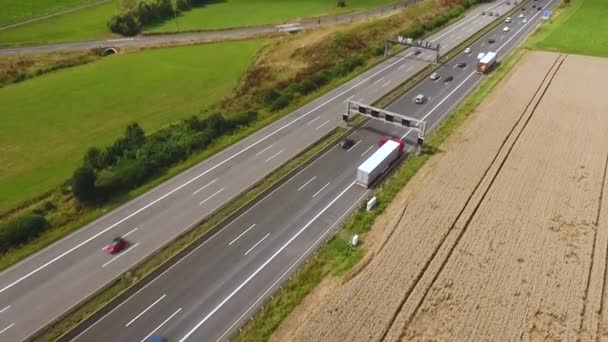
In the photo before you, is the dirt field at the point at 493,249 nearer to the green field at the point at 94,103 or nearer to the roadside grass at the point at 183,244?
the roadside grass at the point at 183,244

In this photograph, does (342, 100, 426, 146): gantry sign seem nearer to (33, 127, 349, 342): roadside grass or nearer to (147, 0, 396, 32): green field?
(33, 127, 349, 342): roadside grass

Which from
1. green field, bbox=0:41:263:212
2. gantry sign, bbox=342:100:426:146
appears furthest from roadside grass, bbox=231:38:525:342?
green field, bbox=0:41:263:212

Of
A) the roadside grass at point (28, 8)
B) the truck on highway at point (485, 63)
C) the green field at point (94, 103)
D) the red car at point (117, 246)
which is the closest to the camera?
the red car at point (117, 246)

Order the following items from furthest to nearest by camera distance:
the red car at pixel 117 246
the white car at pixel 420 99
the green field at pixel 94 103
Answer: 1. the white car at pixel 420 99
2. the green field at pixel 94 103
3. the red car at pixel 117 246

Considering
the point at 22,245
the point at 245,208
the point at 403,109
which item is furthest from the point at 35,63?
the point at 403,109

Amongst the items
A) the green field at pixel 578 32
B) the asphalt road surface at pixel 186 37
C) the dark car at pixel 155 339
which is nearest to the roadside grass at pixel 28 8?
the asphalt road surface at pixel 186 37

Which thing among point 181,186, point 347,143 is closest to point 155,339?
point 181,186
